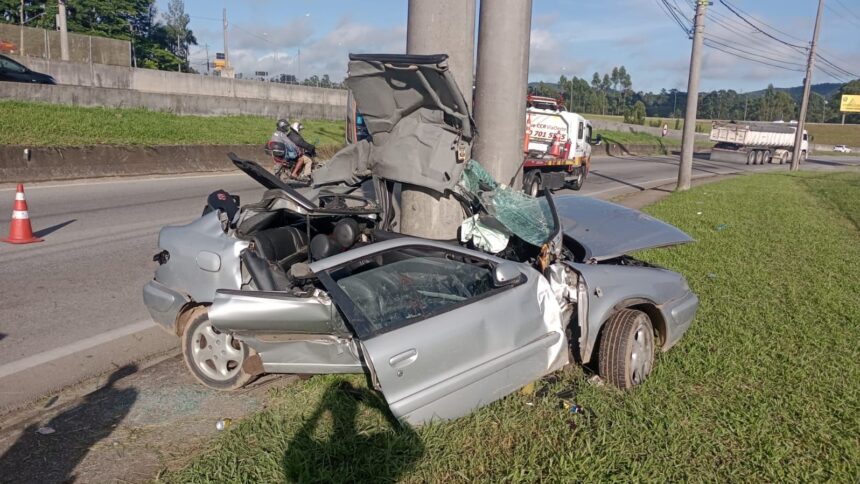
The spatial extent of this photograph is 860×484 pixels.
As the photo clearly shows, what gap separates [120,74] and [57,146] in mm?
12771

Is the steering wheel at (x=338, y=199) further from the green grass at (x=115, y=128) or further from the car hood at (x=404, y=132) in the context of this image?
the green grass at (x=115, y=128)

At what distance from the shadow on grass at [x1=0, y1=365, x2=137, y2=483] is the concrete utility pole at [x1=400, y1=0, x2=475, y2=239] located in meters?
2.79

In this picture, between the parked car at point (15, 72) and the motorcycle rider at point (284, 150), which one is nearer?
the motorcycle rider at point (284, 150)

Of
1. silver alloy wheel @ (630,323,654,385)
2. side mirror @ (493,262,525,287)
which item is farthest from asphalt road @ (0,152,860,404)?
silver alloy wheel @ (630,323,654,385)

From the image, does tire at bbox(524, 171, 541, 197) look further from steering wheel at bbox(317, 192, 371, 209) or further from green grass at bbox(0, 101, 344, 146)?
steering wheel at bbox(317, 192, 371, 209)

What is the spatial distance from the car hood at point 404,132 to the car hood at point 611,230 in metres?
1.05

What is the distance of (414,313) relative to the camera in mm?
3756

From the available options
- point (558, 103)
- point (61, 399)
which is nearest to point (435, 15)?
point (61, 399)

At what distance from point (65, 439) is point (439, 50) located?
4.16 meters

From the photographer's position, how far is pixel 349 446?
12.0ft

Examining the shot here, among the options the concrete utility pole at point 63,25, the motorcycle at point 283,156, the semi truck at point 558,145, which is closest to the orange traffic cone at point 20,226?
the motorcycle at point 283,156

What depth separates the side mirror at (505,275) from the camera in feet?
12.7

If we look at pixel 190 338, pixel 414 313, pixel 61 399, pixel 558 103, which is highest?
pixel 558 103

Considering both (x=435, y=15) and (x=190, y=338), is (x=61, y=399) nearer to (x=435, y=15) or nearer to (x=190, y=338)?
(x=190, y=338)
